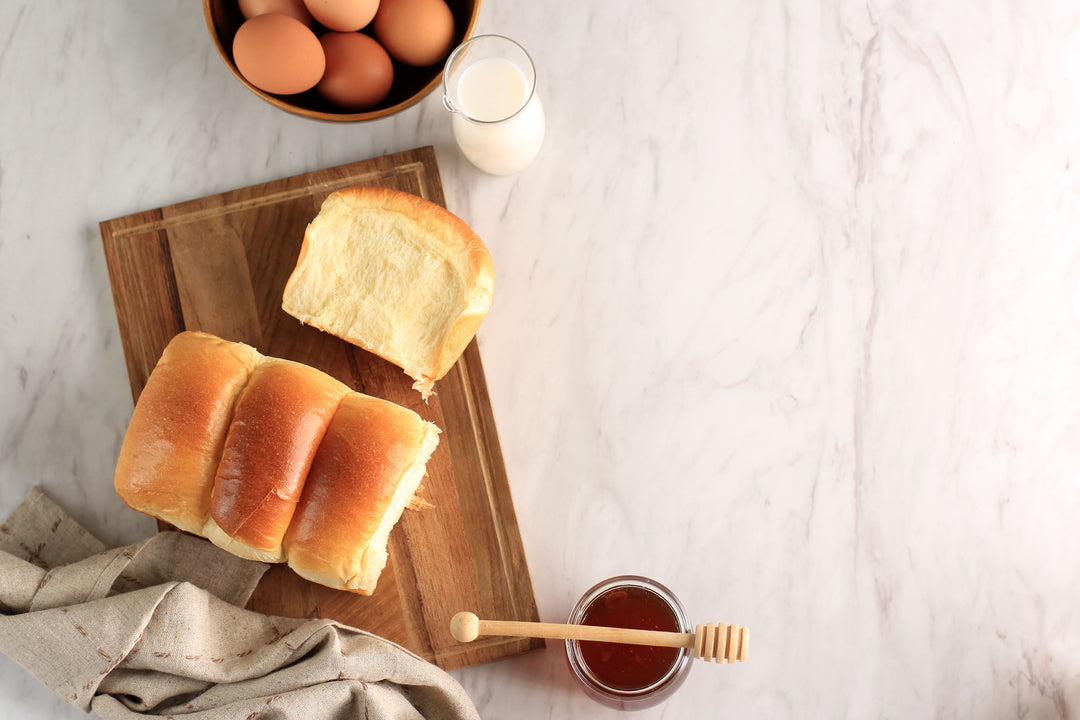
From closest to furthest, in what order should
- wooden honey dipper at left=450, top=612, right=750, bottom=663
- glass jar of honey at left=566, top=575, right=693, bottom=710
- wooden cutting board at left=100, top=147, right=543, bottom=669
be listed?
wooden honey dipper at left=450, top=612, right=750, bottom=663
glass jar of honey at left=566, top=575, right=693, bottom=710
wooden cutting board at left=100, top=147, right=543, bottom=669

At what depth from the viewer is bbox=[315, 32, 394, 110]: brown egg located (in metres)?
1.35

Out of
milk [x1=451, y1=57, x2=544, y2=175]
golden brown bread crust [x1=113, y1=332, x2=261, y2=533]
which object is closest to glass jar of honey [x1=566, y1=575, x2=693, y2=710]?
golden brown bread crust [x1=113, y1=332, x2=261, y2=533]

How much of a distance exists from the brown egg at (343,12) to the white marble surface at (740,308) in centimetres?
24

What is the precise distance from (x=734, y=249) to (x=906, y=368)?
42 centimetres

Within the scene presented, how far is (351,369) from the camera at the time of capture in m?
1.50

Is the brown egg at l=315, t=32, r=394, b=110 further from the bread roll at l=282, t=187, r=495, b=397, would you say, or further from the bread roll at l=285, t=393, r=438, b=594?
the bread roll at l=285, t=393, r=438, b=594

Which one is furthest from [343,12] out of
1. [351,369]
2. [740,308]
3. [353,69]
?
[740,308]

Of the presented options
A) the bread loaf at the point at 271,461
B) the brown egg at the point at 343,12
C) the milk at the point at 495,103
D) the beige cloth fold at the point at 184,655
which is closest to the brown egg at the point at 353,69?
the brown egg at the point at 343,12

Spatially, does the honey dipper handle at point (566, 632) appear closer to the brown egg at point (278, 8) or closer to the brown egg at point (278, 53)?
the brown egg at point (278, 53)

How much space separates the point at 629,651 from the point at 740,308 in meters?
0.69

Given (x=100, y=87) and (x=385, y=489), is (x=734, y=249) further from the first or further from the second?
(x=100, y=87)

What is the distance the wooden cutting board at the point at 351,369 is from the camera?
1.45 metres

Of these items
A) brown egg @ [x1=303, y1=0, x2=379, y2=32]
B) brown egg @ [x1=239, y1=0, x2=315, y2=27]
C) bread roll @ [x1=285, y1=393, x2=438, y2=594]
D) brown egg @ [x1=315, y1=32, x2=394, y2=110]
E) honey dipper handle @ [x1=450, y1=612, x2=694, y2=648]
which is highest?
brown egg @ [x1=239, y1=0, x2=315, y2=27]

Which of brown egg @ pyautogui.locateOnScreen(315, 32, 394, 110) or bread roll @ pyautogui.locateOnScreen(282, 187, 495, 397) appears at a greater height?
brown egg @ pyautogui.locateOnScreen(315, 32, 394, 110)
